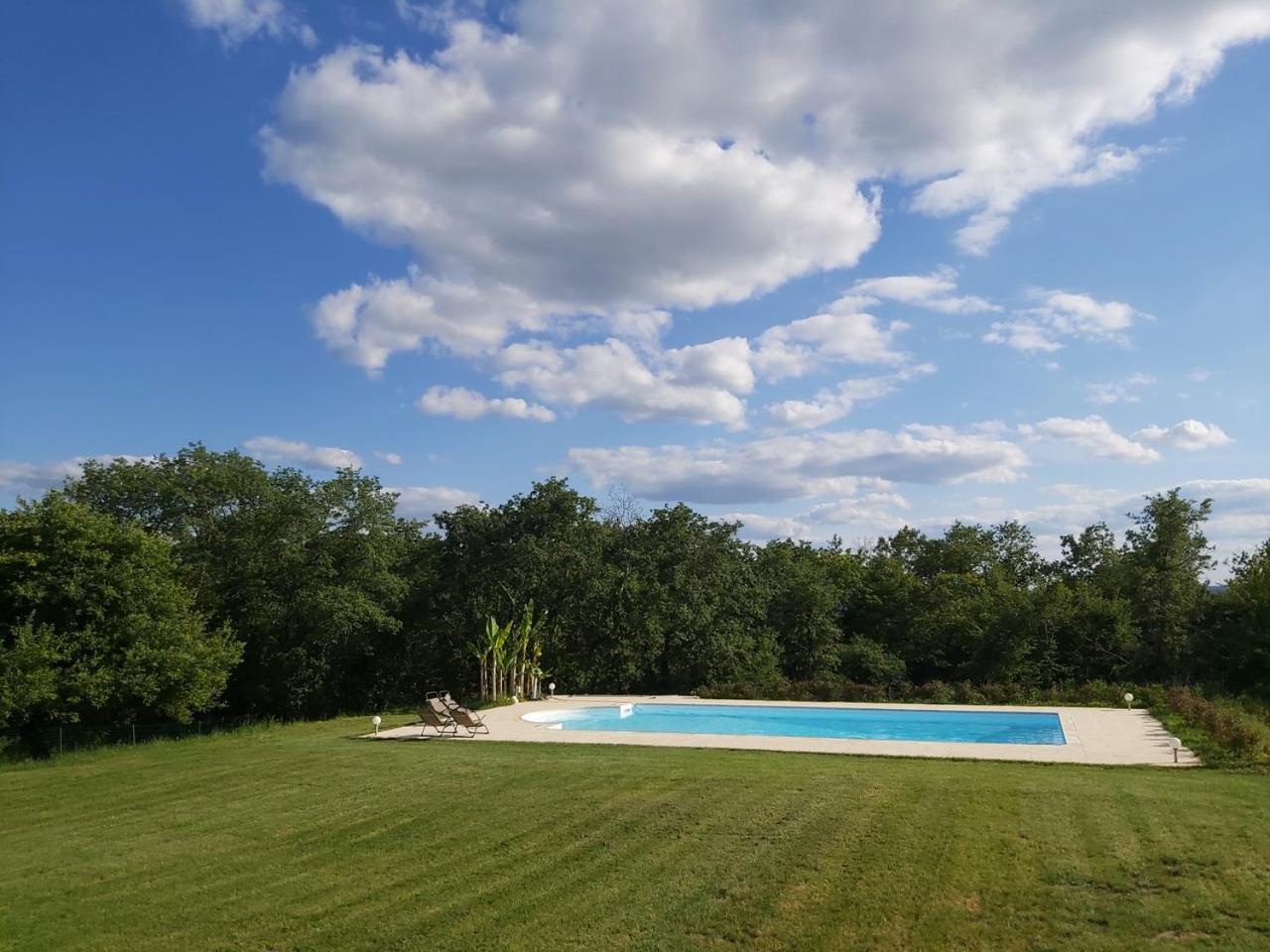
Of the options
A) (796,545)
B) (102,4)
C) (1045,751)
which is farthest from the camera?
(796,545)

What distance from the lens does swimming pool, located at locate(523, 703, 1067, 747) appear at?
17312mm

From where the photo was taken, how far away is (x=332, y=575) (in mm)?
23859

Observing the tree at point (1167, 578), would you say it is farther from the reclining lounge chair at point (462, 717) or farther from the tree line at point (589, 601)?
Answer: the reclining lounge chair at point (462, 717)

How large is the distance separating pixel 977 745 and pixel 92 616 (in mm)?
16985

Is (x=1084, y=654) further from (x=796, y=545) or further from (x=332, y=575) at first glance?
(x=332, y=575)

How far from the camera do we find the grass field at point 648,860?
5.19m

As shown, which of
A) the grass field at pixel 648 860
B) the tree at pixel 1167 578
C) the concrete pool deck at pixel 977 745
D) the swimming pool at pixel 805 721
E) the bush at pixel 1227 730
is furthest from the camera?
the tree at pixel 1167 578

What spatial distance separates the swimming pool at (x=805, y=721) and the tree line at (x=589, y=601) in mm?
2490

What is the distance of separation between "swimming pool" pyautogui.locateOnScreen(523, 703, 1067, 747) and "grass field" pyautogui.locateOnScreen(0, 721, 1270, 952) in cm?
673

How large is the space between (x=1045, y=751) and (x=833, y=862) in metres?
7.50

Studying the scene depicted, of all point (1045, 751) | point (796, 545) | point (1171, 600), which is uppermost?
point (796, 545)

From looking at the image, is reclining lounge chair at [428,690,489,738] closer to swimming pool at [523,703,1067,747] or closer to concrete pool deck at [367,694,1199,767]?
concrete pool deck at [367,694,1199,767]

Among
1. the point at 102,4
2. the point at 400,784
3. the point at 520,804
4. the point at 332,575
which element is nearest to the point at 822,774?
the point at 520,804

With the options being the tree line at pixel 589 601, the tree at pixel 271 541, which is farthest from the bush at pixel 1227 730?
the tree at pixel 271 541
